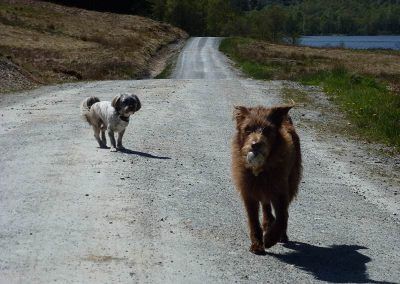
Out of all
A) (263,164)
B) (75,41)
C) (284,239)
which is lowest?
(75,41)

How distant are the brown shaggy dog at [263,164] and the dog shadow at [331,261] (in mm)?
299

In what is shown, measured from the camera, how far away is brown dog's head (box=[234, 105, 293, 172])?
629 centimetres

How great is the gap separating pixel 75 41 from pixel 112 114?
39.9 meters

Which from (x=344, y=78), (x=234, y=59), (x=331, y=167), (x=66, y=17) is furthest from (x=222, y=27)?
(x=331, y=167)

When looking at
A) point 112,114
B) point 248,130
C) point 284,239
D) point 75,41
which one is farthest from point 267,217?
point 75,41

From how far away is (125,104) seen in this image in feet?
38.9

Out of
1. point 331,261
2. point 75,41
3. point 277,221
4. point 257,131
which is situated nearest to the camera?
point 257,131

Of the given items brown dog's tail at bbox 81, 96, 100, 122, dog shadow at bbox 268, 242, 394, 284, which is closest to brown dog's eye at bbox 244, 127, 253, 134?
dog shadow at bbox 268, 242, 394, 284

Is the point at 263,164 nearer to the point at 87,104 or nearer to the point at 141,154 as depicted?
the point at 141,154

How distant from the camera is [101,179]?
980 cm

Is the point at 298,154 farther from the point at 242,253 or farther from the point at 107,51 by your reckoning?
the point at 107,51

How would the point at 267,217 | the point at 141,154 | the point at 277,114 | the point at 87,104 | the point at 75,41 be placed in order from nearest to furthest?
1. the point at 277,114
2. the point at 267,217
3. the point at 141,154
4. the point at 87,104
5. the point at 75,41

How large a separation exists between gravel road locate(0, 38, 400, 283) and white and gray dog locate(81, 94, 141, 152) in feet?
1.07

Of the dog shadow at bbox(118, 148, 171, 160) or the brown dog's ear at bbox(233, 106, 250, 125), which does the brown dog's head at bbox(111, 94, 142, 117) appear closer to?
the dog shadow at bbox(118, 148, 171, 160)
